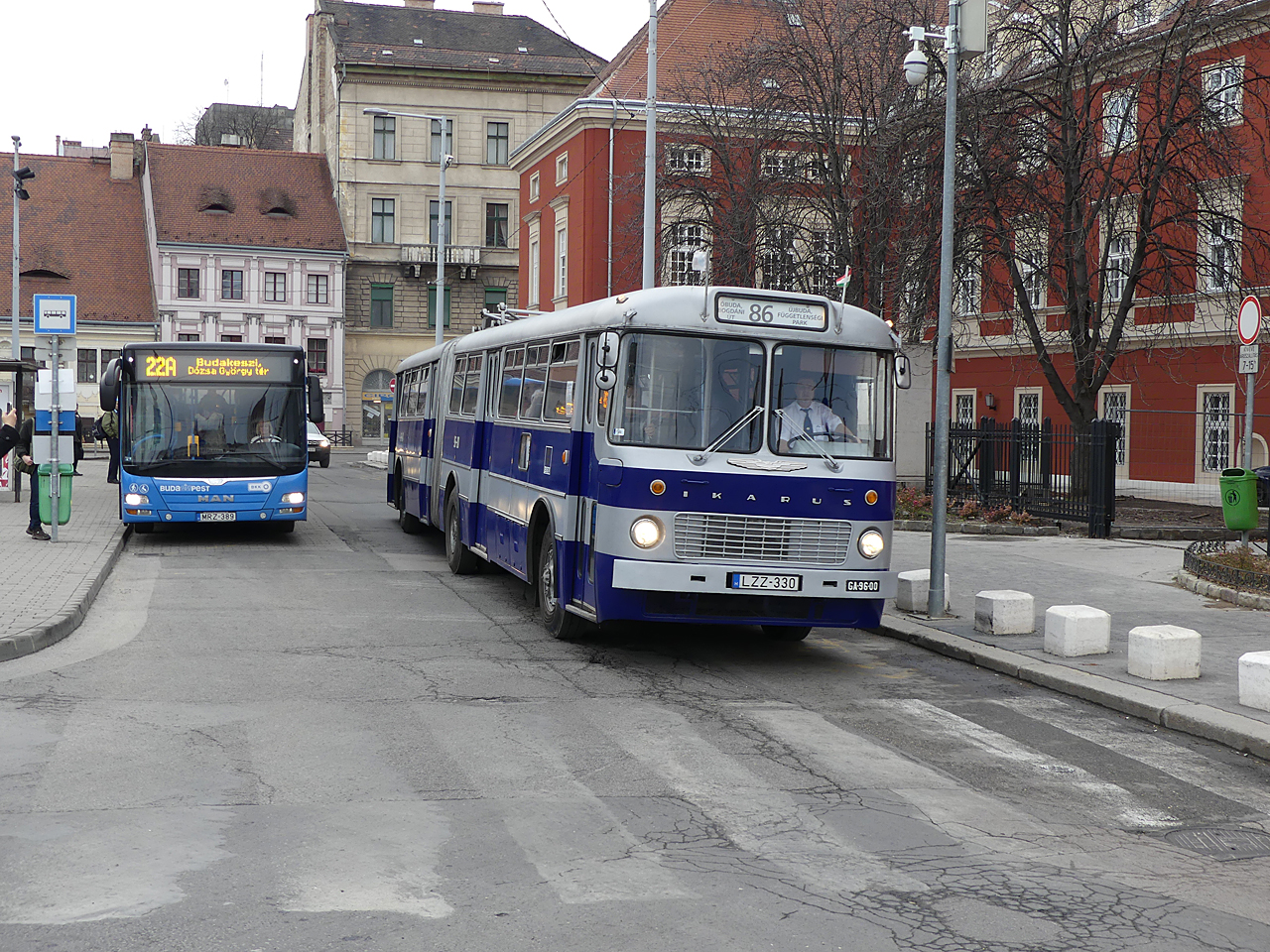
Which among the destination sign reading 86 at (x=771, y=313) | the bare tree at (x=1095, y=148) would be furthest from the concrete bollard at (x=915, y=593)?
the bare tree at (x=1095, y=148)

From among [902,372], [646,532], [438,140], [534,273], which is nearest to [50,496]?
[646,532]

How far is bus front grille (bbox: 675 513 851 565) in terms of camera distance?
34.3ft

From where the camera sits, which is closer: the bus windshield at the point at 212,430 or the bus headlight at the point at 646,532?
the bus headlight at the point at 646,532

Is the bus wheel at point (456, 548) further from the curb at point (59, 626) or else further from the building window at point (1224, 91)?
the building window at point (1224, 91)

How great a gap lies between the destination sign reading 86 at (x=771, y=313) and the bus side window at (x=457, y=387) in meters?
6.52

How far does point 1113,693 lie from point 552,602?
14.8 ft

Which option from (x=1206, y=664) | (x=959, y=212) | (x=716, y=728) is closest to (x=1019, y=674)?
(x=1206, y=664)

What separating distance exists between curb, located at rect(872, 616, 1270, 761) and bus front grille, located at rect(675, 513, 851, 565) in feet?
5.29

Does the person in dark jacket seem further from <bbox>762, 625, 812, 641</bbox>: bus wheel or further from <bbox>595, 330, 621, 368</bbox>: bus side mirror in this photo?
<bbox>595, 330, 621, 368</bbox>: bus side mirror

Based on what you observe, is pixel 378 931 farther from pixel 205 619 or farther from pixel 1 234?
pixel 1 234

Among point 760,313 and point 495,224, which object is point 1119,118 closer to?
point 760,313

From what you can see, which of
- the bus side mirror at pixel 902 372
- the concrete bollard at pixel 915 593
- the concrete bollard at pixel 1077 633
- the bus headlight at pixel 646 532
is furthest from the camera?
the concrete bollard at pixel 915 593

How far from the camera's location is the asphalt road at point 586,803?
200 inches

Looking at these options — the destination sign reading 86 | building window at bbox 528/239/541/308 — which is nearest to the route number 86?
the destination sign reading 86
